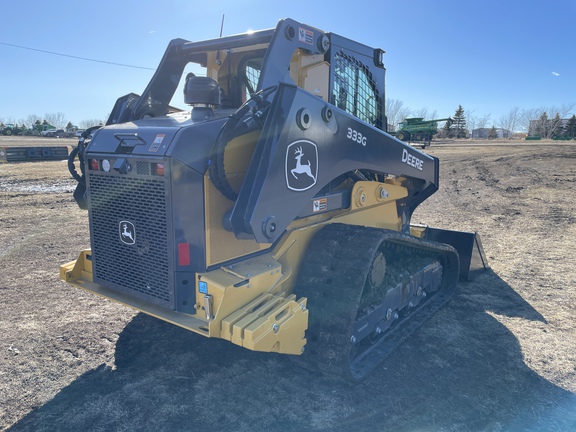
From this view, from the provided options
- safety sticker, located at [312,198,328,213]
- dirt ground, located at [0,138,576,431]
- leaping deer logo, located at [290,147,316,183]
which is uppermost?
leaping deer logo, located at [290,147,316,183]

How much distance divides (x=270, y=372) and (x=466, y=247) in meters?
3.68

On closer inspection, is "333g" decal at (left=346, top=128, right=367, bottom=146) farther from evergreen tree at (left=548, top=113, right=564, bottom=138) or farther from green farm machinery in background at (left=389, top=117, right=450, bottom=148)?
evergreen tree at (left=548, top=113, right=564, bottom=138)

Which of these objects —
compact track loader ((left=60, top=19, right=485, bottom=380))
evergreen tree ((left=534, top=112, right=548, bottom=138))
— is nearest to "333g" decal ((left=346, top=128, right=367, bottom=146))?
compact track loader ((left=60, top=19, right=485, bottom=380))

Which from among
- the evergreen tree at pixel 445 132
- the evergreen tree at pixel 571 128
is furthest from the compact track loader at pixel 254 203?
the evergreen tree at pixel 571 128

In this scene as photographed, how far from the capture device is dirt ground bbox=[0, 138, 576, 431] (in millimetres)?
3131

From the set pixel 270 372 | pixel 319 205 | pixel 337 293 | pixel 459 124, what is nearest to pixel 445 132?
pixel 459 124

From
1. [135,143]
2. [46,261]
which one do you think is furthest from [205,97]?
[46,261]

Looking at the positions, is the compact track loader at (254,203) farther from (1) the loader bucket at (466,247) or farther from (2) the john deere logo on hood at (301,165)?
(1) the loader bucket at (466,247)

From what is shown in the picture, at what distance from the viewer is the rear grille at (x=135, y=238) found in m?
3.08

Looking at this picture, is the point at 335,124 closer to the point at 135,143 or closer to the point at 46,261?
the point at 135,143

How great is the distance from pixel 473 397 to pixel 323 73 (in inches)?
113

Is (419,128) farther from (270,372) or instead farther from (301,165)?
(301,165)

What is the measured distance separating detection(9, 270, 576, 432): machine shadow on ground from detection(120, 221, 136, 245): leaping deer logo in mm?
1129

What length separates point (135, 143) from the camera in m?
3.12
